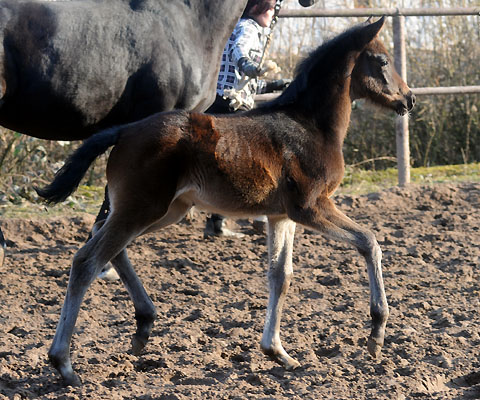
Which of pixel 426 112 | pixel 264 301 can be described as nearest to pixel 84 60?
pixel 264 301

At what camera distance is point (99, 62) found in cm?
510

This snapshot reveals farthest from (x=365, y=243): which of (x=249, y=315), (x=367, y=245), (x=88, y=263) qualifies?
(x=88, y=263)

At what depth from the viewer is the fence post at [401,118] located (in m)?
8.13

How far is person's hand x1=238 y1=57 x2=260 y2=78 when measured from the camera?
5398mm

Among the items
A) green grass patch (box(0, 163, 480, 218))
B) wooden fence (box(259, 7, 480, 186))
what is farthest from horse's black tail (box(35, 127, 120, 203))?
wooden fence (box(259, 7, 480, 186))

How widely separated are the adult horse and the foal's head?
142 centimetres

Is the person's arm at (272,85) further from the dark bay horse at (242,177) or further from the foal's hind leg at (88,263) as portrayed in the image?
the foal's hind leg at (88,263)

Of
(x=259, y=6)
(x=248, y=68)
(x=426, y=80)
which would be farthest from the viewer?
(x=426, y=80)

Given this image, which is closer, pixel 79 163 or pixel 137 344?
pixel 79 163

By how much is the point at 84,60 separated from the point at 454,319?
2.72 meters

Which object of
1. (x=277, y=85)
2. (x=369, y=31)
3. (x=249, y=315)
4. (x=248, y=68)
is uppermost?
(x=369, y=31)

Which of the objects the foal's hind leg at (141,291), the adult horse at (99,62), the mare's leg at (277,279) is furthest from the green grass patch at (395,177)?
the foal's hind leg at (141,291)

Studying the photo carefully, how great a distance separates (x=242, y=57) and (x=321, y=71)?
1591mm

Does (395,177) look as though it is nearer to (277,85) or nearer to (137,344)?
(277,85)
